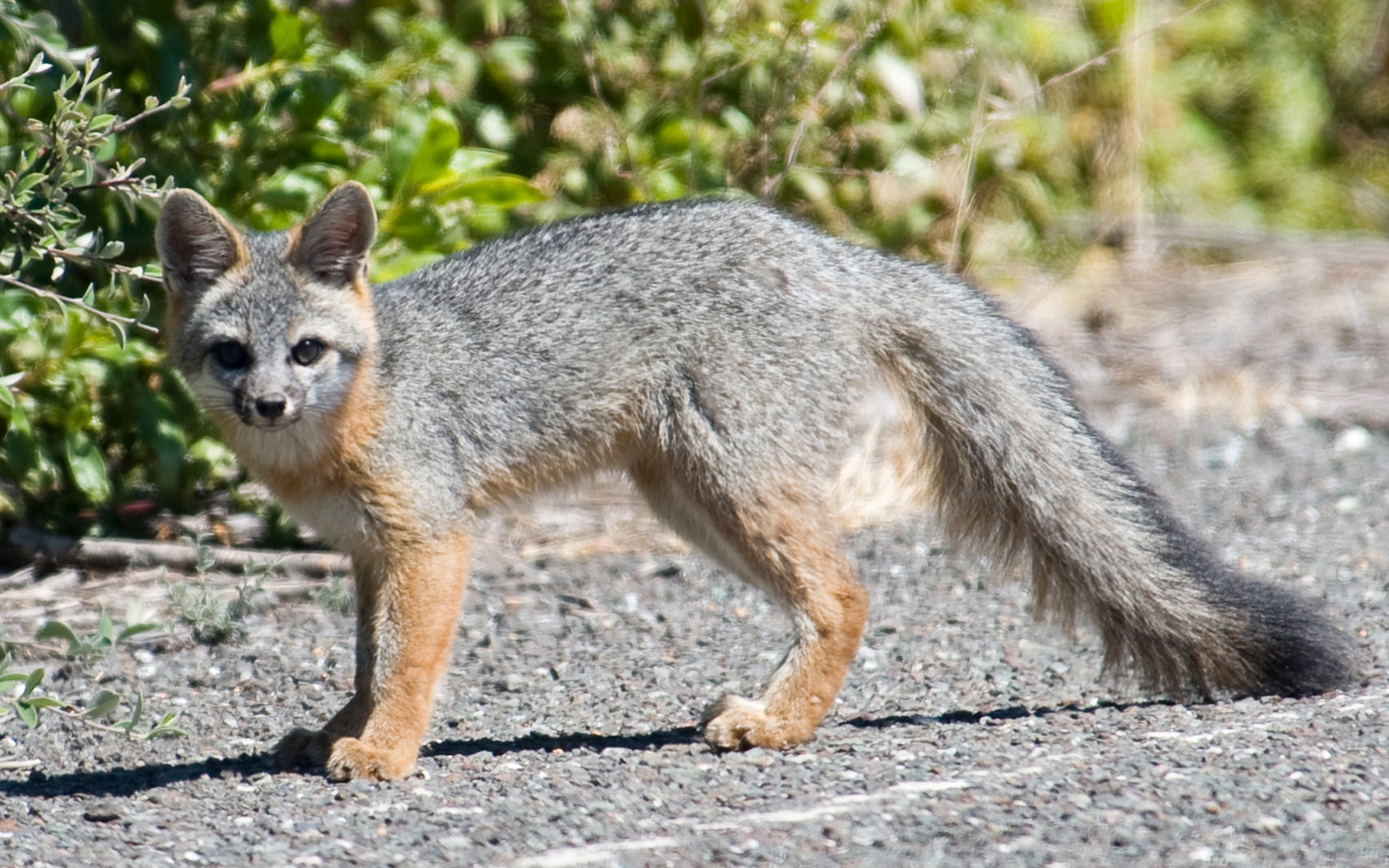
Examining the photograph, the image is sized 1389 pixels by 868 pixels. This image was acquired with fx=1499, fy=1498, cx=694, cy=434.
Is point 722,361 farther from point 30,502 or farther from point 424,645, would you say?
point 30,502

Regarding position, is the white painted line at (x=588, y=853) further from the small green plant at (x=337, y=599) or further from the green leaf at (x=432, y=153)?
the green leaf at (x=432, y=153)

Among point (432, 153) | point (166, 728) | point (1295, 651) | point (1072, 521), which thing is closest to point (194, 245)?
point (432, 153)

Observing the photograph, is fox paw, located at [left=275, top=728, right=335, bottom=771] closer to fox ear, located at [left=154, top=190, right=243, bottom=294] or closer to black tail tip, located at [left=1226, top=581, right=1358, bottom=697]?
fox ear, located at [left=154, top=190, right=243, bottom=294]

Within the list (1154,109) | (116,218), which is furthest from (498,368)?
(1154,109)

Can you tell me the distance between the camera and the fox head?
418 cm

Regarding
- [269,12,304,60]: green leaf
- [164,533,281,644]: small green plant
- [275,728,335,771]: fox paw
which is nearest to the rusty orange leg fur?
[275,728,335,771]: fox paw

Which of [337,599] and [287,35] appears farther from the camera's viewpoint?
[337,599]

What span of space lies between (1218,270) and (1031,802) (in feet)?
25.8

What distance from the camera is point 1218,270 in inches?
415

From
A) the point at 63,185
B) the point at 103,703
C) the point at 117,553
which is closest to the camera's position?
the point at 103,703

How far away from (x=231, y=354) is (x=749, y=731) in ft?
5.90

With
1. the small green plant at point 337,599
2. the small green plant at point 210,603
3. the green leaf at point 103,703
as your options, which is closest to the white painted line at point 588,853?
the green leaf at point 103,703

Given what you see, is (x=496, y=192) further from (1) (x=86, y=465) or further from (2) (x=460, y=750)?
(2) (x=460, y=750)

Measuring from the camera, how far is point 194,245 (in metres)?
4.29
